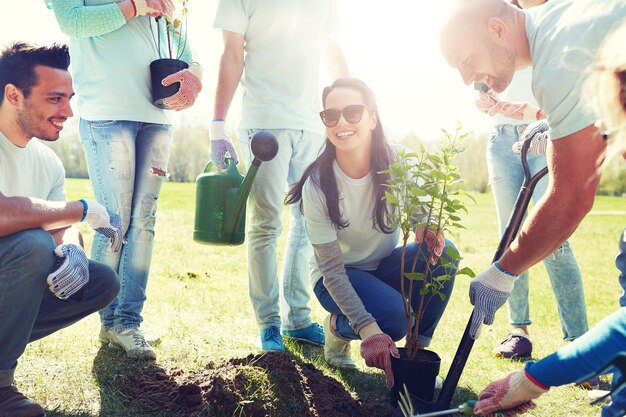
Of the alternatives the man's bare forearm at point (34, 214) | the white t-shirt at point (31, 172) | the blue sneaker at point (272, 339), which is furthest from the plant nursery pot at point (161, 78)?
the blue sneaker at point (272, 339)

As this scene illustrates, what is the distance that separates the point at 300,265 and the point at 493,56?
192 centimetres

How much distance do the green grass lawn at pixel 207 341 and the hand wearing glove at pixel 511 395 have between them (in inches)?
44.1

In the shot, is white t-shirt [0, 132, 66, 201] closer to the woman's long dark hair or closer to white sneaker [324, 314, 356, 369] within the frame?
the woman's long dark hair

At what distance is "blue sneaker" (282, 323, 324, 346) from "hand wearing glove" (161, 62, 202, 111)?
1.44 metres

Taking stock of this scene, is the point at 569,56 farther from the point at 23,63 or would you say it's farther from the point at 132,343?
the point at 132,343

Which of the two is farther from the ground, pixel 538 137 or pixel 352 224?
pixel 538 137

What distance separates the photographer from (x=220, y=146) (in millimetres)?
3490

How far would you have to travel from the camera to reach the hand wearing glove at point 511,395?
5.78ft

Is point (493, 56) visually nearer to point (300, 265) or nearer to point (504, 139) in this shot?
point (504, 139)

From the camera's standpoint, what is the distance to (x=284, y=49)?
3.60 metres

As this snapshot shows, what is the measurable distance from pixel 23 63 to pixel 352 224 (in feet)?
5.38

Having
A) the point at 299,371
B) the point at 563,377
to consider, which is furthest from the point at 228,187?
the point at 563,377

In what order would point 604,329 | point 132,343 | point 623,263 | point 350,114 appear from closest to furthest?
point 604,329
point 623,263
point 350,114
point 132,343

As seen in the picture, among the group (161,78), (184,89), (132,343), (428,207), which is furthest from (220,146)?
(428,207)
